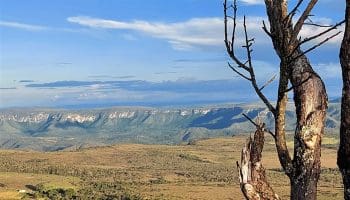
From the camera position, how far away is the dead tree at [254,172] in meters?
9.14

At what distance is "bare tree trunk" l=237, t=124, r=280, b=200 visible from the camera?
914cm

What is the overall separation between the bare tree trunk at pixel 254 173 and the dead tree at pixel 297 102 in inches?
17.0

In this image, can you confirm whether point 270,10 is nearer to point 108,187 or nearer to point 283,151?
point 283,151

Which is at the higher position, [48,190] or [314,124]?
[314,124]

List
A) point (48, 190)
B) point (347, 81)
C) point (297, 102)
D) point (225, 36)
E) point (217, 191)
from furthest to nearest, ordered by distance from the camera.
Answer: point (217, 191), point (48, 190), point (297, 102), point (225, 36), point (347, 81)

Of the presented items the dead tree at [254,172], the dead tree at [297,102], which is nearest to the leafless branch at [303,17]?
the dead tree at [297,102]

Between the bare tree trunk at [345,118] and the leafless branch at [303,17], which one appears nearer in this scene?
the bare tree trunk at [345,118]

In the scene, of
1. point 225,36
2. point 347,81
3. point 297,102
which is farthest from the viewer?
point 297,102

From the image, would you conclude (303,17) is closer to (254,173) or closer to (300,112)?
(300,112)

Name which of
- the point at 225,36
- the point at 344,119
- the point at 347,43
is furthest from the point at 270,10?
the point at 344,119

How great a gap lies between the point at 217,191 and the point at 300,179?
156 meters

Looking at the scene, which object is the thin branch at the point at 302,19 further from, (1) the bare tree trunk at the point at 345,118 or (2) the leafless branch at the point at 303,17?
(1) the bare tree trunk at the point at 345,118

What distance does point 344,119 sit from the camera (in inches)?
316

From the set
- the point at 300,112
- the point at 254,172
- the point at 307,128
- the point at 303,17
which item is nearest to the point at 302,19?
the point at 303,17
